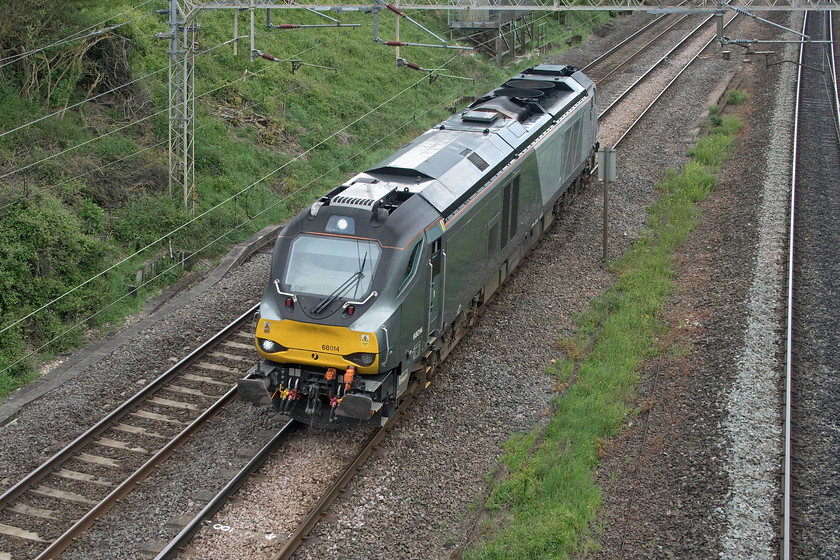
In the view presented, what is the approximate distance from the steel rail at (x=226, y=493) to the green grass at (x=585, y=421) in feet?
10.4

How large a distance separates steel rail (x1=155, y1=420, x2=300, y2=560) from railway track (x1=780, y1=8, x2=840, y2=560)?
22.0 ft

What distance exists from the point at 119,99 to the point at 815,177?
18.9 meters

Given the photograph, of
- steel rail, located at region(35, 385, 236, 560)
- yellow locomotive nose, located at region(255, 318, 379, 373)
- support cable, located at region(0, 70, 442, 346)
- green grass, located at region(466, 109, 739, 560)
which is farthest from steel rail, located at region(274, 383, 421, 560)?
support cable, located at region(0, 70, 442, 346)

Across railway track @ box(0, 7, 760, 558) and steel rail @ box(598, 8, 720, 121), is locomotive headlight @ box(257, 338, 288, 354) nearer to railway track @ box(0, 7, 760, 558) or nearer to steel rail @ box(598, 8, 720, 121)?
railway track @ box(0, 7, 760, 558)

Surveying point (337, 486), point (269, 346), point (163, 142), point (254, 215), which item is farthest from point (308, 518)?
point (163, 142)

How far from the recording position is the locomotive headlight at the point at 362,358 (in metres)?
11.4

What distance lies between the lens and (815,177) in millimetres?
23297

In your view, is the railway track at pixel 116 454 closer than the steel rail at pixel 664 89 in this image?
Yes

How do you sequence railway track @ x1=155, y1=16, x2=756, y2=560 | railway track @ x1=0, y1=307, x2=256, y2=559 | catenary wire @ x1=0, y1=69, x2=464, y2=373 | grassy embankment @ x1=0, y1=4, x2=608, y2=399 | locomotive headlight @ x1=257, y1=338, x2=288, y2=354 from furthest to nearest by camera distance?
grassy embankment @ x1=0, y1=4, x2=608, y2=399, catenary wire @ x1=0, y1=69, x2=464, y2=373, locomotive headlight @ x1=257, y1=338, x2=288, y2=354, railway track @ x1=0, y1=307, x2=256, y2=559, railway track @ x1=155, y1=16, x2=756, y2=560

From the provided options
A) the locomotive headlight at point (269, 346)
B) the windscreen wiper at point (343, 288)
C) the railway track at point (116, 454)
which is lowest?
the railway track at point (116, 454)

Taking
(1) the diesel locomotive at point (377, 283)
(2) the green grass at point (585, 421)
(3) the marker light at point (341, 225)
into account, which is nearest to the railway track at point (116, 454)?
(1) the diesel locomotive at point (377, 283)

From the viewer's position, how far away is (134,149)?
2162cm

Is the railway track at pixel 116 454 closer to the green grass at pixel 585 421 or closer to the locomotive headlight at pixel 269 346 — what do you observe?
the locomotive headlight at pixel 269 346

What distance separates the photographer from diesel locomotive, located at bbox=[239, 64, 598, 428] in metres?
11.6
